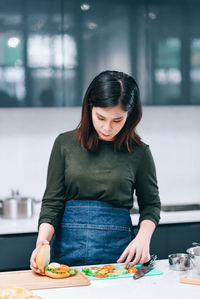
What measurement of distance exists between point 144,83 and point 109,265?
1.75 m

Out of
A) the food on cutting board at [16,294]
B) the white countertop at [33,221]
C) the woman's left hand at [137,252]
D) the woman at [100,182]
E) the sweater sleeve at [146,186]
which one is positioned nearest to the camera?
the food on cutting board at [16,294]

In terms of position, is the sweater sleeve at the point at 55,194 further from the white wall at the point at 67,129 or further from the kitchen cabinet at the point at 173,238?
the white wall at the point at 67,129

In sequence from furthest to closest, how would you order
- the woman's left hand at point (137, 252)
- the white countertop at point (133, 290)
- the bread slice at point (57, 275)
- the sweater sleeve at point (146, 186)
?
the sweater sleeve at point (146, 186)
the woman's left hand at point (137, 252)
the bread slice at point (57, 275)
the white countertop at point (133, 290)

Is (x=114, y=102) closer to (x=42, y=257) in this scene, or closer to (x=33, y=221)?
(x=42, y=257)

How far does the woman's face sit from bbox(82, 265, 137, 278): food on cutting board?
0.52 m

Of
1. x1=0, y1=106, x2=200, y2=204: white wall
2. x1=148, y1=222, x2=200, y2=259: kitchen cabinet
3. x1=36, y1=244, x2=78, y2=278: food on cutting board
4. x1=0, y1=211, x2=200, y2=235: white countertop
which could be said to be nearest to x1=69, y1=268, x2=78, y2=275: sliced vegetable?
x1=36, y1=244, x2=78, y2=278: food on cutting board

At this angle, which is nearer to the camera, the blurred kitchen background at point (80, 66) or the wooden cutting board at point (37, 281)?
the wooden cutting board at point (37, 281)

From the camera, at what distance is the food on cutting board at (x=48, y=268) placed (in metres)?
1.73

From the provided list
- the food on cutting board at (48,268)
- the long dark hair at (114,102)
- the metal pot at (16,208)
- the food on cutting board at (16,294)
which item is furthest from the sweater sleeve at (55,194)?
the metal pot at (16,208)

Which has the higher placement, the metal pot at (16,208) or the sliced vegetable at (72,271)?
the sliced vegetable at (72,271)

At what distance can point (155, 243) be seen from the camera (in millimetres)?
3125

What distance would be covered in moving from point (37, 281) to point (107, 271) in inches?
10.5

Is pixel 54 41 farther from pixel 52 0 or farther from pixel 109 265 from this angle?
pixel 109 265

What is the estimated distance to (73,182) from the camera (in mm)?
2043
